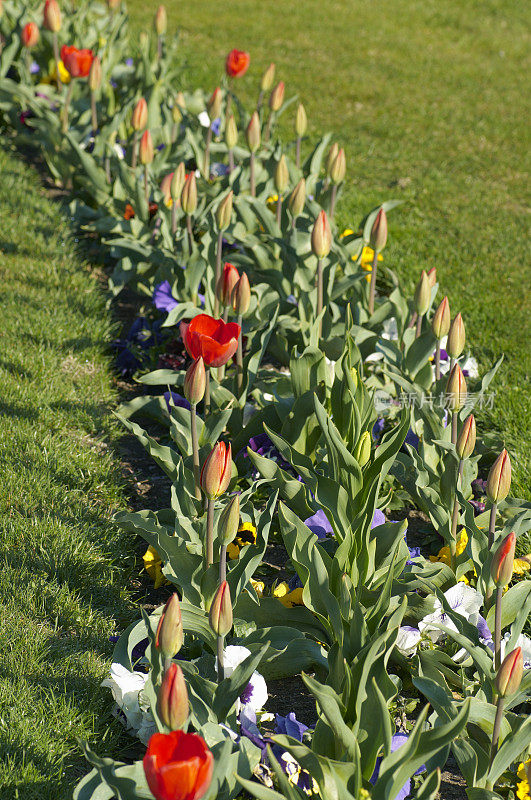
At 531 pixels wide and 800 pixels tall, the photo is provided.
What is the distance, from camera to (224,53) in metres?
7.07

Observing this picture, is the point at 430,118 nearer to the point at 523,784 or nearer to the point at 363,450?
the point at 363,450

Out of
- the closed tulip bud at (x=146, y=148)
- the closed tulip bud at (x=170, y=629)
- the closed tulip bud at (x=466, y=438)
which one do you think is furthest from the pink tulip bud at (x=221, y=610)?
the closed tulip bud at (x=146, y=148)

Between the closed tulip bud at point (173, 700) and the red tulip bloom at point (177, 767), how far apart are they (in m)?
0.12

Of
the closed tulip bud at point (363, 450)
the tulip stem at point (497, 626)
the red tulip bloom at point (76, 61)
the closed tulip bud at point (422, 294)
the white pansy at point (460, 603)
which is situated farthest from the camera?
the red tulip bloom at point (76, 61)

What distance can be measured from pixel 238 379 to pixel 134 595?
0.80m

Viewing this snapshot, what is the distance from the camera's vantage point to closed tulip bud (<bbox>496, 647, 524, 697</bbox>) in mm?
1602

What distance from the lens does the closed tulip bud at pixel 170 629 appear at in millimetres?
1549

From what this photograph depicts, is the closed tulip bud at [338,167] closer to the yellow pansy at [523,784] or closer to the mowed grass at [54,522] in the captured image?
the mowed grass at [54,522]

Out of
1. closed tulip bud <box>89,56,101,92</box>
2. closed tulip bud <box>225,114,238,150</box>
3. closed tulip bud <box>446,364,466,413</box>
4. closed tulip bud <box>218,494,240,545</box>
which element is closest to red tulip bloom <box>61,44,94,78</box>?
closed tulip bud <box>89,56,101,92</box>

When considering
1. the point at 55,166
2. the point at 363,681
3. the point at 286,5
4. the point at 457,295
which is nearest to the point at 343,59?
the point at 286,5

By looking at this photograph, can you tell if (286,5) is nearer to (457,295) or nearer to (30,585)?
(457,295)

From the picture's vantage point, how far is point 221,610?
1.68m

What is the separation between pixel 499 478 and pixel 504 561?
0.76ft

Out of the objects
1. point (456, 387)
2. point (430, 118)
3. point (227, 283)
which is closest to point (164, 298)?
point (227, 283)
